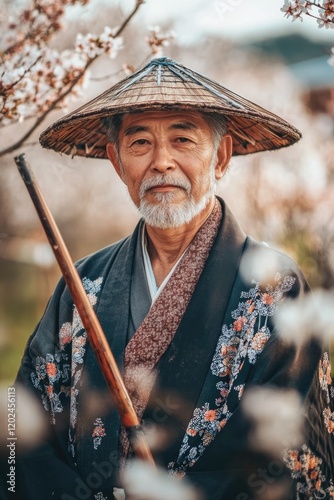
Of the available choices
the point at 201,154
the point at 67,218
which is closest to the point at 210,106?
the point at 201,154

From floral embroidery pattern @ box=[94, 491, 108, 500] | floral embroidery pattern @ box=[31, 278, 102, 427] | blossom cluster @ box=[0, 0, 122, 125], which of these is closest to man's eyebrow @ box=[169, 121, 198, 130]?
floral embroidery pattern @ box=[31, 278, 102, 427]

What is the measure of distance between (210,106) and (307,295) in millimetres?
838

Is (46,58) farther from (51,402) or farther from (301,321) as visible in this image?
(301,321)

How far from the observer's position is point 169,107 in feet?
8.55

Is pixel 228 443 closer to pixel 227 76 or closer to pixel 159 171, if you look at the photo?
pixel 159 171

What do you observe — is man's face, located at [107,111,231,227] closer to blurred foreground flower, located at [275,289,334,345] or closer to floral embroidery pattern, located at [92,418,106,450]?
blurred foreground flower, located at [275,289,334,345]

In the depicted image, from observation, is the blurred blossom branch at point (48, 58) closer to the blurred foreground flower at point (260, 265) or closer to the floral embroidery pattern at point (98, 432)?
the blurred foreground flower at point (260, 265)

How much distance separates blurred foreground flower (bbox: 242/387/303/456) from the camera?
8.07 feet

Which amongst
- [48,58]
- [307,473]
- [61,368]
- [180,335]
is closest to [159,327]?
[180,335]

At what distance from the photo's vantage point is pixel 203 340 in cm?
271

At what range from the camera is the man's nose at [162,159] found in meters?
2.78

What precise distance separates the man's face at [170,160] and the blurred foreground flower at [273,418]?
78 cm

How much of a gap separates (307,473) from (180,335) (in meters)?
0.68

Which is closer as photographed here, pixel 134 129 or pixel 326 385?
pixel 326 385
